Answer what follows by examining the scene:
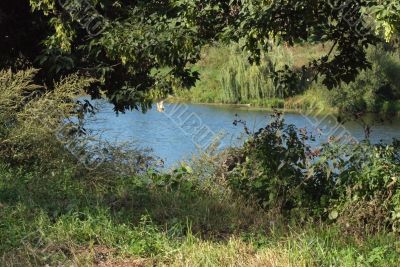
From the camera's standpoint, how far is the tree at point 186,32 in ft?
22.7

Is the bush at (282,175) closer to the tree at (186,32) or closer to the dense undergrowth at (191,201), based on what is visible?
the dense undergrowth at (191,201)

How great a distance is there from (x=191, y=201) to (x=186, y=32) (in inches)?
79.7

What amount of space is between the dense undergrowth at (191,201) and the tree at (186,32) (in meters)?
0.97

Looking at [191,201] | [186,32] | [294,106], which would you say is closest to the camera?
[191,201]

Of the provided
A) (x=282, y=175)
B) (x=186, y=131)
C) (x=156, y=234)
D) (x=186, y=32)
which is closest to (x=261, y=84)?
(x=186, y=131)

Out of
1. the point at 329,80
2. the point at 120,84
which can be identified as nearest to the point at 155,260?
the point at 329,80

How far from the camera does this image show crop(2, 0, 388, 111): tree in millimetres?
6918

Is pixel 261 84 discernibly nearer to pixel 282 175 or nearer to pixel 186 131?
pixel 186 131

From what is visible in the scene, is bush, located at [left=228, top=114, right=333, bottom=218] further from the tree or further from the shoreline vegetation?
the tree

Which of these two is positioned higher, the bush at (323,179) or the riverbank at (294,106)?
the bush at (323,179)

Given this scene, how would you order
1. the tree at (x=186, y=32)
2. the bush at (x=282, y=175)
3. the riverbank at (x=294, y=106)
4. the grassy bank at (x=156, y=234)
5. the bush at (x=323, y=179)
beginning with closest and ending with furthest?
1. the grassy bank at (x=156, y=234)
2. the bush at (x=323, y=179)
3. the bush at (x=282, y=175)
4. the tree at (x=186, y=32)
5. the riverbank at (x=294, y=106)

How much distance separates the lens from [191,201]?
7.13m

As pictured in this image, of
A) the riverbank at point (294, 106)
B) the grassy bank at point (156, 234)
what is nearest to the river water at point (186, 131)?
the riverbank at point (294, 106)

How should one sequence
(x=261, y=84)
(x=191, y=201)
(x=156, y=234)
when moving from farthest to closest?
(x=261, y=84) → (x=191, y=201) → (x=156, y=234)
